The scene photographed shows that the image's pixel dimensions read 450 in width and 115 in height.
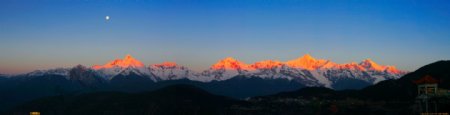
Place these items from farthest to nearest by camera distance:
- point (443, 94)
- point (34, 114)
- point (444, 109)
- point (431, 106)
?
1. point (431, 106)
2. point (444, 109)
3. point (34, 114)
4. point (443, 94)

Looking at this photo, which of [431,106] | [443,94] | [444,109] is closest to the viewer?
[443,94]

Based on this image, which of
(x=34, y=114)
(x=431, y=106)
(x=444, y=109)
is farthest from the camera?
(x=431, y=106)

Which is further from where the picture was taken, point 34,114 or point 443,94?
point 34,114

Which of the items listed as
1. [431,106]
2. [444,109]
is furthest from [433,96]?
[431,106]

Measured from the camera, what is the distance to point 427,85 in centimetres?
11138

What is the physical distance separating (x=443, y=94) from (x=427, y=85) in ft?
19.5

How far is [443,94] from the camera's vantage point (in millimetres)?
105750

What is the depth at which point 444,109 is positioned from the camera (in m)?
164

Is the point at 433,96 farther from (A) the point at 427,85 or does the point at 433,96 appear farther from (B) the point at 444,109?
(B) the point at 444,109

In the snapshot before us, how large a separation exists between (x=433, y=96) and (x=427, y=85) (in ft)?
12.2

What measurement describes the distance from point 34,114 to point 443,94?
93.5 meters

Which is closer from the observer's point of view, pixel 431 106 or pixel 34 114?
→ pixel 34 114

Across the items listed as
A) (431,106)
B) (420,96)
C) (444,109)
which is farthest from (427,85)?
(431,106)

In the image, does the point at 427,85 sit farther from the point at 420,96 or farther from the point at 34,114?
the point at 34,114
